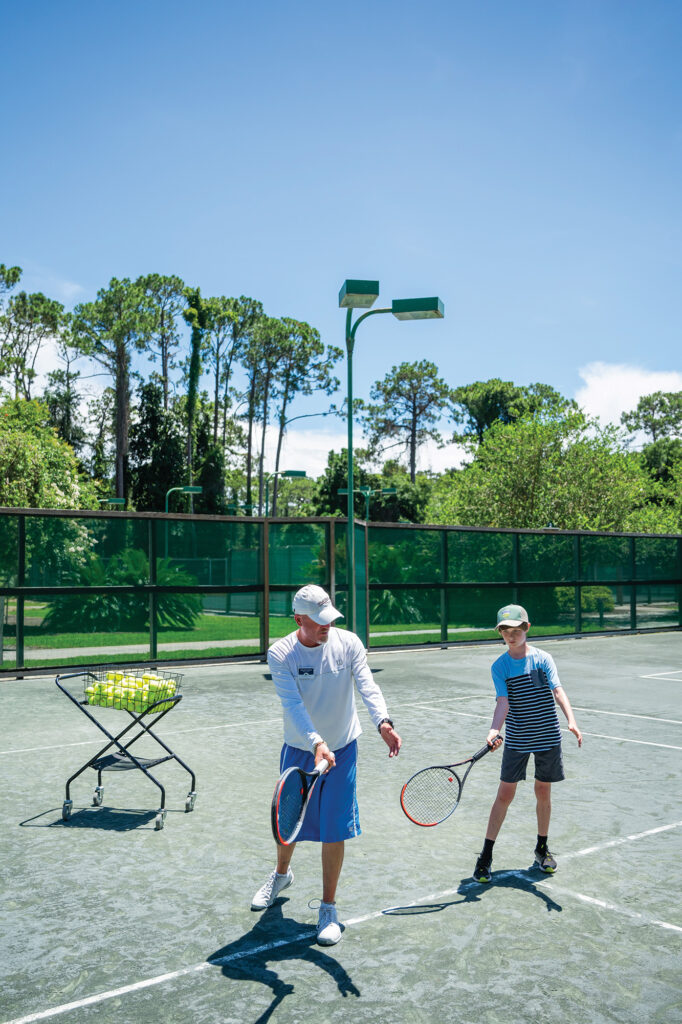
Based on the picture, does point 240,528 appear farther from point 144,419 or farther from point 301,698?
point 144,419

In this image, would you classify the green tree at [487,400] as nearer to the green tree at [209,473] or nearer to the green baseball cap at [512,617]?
the green tree at [209,473]

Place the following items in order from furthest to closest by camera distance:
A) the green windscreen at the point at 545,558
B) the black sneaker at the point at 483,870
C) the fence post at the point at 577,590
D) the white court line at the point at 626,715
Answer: the fence post at the point at 577,590, the green windscreen at the point at 545,558, the white court line at the point at 626,715, the black sneaker at the point at 483,870

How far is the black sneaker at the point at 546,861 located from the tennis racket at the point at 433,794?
676 mm

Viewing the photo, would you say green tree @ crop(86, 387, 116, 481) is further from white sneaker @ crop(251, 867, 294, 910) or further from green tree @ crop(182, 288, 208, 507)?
white sneaker @ crop(251, 867, 294, 910)

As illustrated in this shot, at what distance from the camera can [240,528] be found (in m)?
17.1

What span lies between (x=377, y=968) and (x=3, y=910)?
7.03 ft

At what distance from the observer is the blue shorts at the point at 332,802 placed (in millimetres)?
4703

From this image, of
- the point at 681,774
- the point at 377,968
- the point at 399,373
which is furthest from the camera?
the point at 399,373

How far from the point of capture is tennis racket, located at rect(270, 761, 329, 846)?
13.4ft

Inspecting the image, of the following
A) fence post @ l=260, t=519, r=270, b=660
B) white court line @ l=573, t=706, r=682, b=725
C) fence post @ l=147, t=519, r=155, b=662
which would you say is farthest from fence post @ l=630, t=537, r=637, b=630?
fence post @ l=147, t=519, r=155, b=662

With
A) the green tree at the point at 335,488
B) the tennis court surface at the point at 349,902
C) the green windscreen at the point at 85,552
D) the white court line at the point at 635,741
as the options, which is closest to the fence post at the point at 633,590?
the green windscreen at the point at 85,552

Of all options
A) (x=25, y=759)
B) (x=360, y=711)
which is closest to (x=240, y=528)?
(x=360, y=711)

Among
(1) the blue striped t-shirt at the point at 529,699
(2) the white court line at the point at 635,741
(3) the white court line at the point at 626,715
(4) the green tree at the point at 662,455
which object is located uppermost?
(4) the green tree at the point at 662,455

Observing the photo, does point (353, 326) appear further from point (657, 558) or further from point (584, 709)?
point (657, 558)
